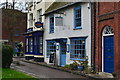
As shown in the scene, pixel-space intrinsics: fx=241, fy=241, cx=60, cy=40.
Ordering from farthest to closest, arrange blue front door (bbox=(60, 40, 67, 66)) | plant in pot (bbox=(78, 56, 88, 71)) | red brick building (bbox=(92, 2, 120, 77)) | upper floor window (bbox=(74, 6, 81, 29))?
blue front door (bbox=(60, 40, 67, 66)), upper floor window (bbox=(74, 6, 81, 29)), plant in pot (bbox=(78, 56, 88, 71)), red brick building (bbox=(92, 2, 120, 77))

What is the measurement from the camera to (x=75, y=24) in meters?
17.8

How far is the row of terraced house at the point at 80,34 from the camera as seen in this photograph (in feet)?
43.8

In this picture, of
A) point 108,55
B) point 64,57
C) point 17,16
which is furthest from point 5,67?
point 17,16

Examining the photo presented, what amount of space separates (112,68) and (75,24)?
558cm

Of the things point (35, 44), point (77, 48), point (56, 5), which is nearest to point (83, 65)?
point (77, 48)

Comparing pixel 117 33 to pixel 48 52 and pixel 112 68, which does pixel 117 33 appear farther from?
pixel 48 52

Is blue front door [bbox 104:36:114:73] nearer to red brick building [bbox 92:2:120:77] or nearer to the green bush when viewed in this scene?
red brick building [bbox 92:2:120:77]

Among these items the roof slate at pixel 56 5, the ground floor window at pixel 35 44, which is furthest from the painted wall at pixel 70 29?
the ground floor window at pixel 35 44

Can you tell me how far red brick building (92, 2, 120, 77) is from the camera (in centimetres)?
1260

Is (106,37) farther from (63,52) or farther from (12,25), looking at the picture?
(12,25)

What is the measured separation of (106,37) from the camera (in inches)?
547

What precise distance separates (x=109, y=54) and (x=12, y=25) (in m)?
30.1

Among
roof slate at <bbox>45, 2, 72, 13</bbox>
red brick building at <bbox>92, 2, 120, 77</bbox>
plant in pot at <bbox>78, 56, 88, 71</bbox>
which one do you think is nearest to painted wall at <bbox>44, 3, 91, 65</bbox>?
plant in pot at <bbox>78, 56, 88, 71</bbox>

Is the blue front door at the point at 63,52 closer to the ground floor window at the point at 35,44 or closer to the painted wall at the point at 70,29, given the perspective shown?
the painted wall at the point at 70,29
